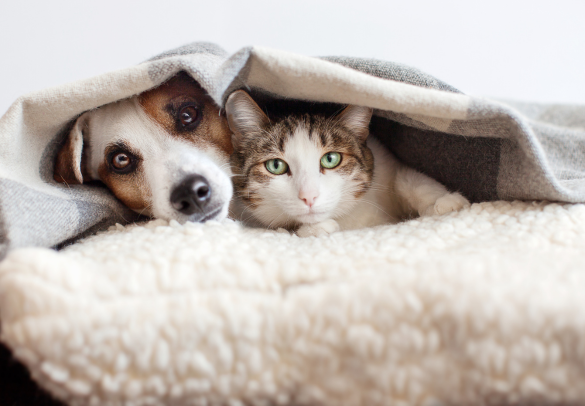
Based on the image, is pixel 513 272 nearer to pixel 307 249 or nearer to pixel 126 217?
pixel 307 249

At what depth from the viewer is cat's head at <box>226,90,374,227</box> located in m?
1.02

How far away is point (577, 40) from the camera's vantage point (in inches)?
82.6

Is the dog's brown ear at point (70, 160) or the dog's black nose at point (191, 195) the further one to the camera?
the dog's brown ear at point (70, 160)

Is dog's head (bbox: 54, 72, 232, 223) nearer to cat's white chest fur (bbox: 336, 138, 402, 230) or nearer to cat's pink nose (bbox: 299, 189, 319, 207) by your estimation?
cat's pink nose (bbox: 299, 189, 319, 207)

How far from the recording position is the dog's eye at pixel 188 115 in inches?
41.5

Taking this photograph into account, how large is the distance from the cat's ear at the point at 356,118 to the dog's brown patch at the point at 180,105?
39 centimetres

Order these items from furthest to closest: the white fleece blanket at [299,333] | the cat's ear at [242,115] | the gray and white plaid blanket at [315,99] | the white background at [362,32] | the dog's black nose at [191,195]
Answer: the white background at [362,32], the cat's ear at [242,115], the dog's black nose at [191,195], the gray and white plaid blanket at [315,99], the white fleece blanket at [299,333]

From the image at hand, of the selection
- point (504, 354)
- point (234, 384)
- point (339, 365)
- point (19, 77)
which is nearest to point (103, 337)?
point (234, 384)

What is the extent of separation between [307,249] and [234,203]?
Answer: 1.72 feet

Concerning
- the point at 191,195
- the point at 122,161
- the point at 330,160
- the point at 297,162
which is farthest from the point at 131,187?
the point at 330,160

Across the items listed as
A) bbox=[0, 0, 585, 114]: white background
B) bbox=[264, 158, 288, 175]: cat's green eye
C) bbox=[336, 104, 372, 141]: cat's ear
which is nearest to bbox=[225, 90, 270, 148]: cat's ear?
bbox=[264, 158, 288, 175]: cat's green eye

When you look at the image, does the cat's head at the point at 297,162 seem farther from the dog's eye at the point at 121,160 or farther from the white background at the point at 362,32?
the white background at the point at 362,32

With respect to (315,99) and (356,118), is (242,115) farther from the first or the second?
(356,118)

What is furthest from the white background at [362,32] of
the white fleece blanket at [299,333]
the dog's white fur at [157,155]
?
the white fleece blanket at [299,333]
